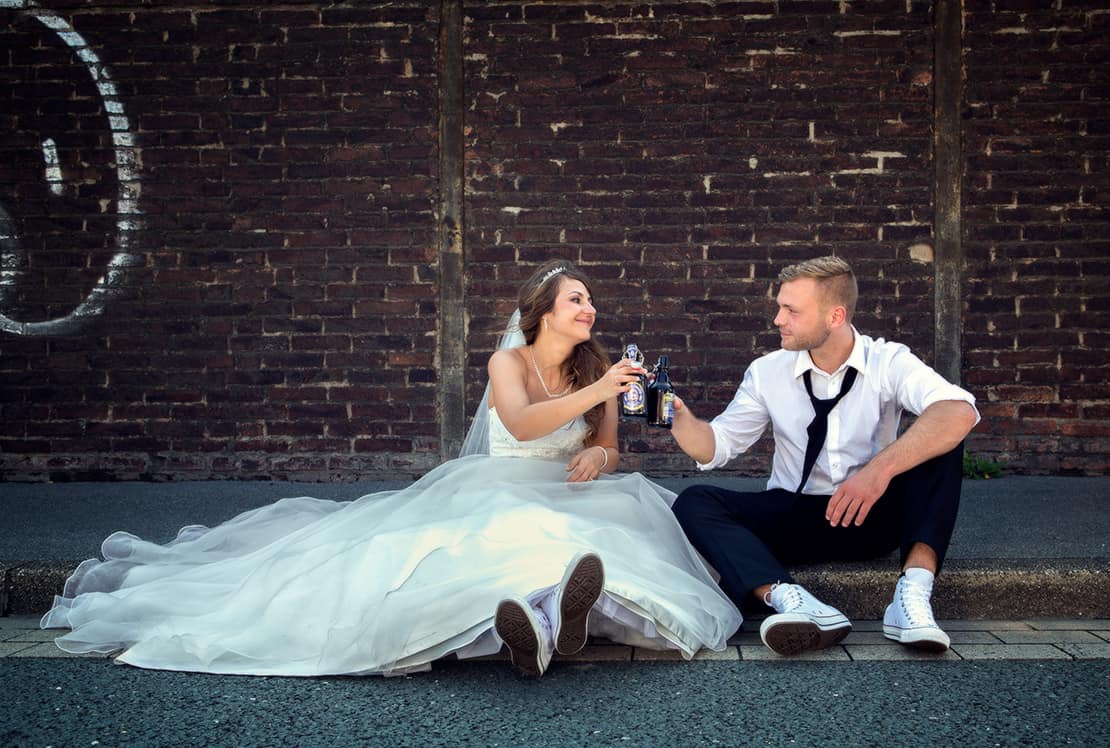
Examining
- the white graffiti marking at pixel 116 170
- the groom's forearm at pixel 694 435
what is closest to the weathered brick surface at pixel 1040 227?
the groom's forearm at pixel 694 435

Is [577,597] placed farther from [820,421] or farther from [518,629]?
[820,421]

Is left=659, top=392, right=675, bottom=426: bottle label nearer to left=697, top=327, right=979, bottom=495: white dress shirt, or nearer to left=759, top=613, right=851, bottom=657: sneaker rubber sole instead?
left=697, top=327, right=979, bottom=495: white dress shirt

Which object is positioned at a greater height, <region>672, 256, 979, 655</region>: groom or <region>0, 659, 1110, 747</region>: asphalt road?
<region>672, 256, 979, 655</region>: groom

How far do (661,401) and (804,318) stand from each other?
655mm

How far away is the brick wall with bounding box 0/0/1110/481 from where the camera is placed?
21.9ft

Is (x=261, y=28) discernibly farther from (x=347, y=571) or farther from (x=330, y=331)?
(x=347, y=571)

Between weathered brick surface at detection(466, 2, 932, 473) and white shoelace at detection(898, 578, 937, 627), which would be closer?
white shoelace at detection(898, 578, 937, 627)

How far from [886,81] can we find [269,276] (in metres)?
4.40

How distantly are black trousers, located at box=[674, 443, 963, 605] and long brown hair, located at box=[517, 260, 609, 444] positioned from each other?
1.84ft

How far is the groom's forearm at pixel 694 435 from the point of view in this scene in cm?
409

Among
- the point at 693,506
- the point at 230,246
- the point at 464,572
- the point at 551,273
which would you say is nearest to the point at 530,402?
the point at 551,273

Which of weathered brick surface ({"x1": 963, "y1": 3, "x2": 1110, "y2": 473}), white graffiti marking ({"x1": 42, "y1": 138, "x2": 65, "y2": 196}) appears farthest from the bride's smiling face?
white graffiti marking ({"x1": 42, "y1": 138, "x2": 65, "y2": 196})

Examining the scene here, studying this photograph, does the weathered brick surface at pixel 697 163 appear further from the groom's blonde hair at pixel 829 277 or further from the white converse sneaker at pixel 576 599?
the white converse sneaker at pixel 576 599

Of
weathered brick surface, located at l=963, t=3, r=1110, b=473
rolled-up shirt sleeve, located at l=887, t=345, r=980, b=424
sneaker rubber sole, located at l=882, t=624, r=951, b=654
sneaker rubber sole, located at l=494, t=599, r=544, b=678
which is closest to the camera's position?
sneaker rubber sole, located at l=494, t=599, r=544, b=678
